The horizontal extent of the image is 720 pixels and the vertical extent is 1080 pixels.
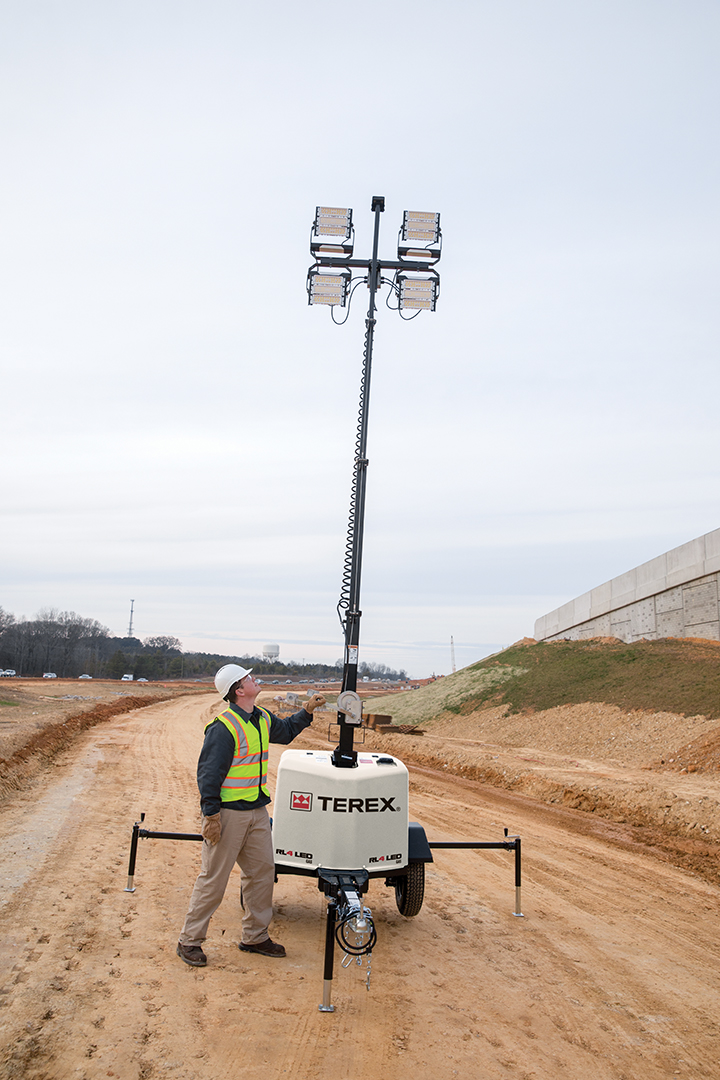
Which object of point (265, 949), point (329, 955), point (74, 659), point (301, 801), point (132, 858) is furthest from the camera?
point (74, 659)

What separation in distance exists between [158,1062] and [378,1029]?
1413 mm

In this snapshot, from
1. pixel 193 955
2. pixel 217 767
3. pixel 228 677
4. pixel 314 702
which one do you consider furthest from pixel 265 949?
pixel 228 677

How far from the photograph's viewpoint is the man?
5086 millimetres

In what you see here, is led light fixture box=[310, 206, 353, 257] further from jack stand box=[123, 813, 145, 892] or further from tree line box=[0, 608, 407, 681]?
tree line box=[0, 608, 407, 681]

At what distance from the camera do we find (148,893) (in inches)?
271

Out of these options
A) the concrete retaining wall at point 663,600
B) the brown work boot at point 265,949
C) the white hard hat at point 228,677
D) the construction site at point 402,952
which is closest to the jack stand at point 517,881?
the construction site at point 402,952

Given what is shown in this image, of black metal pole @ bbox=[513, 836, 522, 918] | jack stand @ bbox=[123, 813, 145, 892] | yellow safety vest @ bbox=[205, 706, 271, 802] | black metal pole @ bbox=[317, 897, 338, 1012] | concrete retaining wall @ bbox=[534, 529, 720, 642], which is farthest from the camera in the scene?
concrete retaining wall @ bbox=[534, 529, 720, 642]

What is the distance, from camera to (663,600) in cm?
3109

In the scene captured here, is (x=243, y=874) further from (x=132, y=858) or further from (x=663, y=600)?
(x=663, y=600)

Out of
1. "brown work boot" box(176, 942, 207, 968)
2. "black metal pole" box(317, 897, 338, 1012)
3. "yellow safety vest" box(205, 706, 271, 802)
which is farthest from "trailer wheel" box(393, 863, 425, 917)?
"brown work boot" box(176, 942, 207, 968)

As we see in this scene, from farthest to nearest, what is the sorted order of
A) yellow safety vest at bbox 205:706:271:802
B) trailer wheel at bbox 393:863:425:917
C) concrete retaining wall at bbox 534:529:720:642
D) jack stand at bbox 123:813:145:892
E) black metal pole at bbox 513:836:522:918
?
1. concrete retaining wall at bbox 534:529:720:642
2. black metal pole at bbox 513:836:522:918
3. jack stand at bbox 123:813:145:892
4. trailer wheel at bbox 393:863:425:917
5. yellow safety vest at bbox 205:706:271:802

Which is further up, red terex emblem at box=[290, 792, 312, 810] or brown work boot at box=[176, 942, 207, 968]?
red terex emblem at box=[290, 792, 312, 810]

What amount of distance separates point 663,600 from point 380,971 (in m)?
29.3

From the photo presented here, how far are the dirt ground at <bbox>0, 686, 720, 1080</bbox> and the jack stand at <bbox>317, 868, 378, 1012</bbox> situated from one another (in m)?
0.34
